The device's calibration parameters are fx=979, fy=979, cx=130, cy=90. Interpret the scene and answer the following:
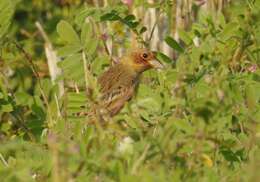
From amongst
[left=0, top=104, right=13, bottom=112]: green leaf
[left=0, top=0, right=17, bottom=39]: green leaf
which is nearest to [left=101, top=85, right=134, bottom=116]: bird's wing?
[left=0, top=104, right=13, bottom=112]: green leaf

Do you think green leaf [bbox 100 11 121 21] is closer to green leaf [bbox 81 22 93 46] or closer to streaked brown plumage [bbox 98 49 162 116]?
green leaf [bbox 81 22 93 46]

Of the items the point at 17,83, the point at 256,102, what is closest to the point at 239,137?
the point at 256,102

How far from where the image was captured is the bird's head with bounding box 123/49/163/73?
555 centimetres

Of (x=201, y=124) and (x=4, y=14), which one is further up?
(x=4, y=14)

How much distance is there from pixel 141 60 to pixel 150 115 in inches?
54.1

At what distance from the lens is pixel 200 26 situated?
4.87 meters

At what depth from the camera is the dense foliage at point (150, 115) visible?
3391 millimetres

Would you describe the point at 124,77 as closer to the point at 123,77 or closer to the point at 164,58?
the point at 123,77

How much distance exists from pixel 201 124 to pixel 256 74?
1.23 metres

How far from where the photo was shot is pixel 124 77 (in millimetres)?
5492

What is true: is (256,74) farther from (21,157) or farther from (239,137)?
(21,157)

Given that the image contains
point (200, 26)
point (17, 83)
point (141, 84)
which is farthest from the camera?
point (17, 83)

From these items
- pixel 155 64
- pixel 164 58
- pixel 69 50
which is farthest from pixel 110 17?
pixel 155 64

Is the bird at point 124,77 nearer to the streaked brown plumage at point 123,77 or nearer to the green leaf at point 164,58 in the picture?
the streaked brown plumage at point 123,77
